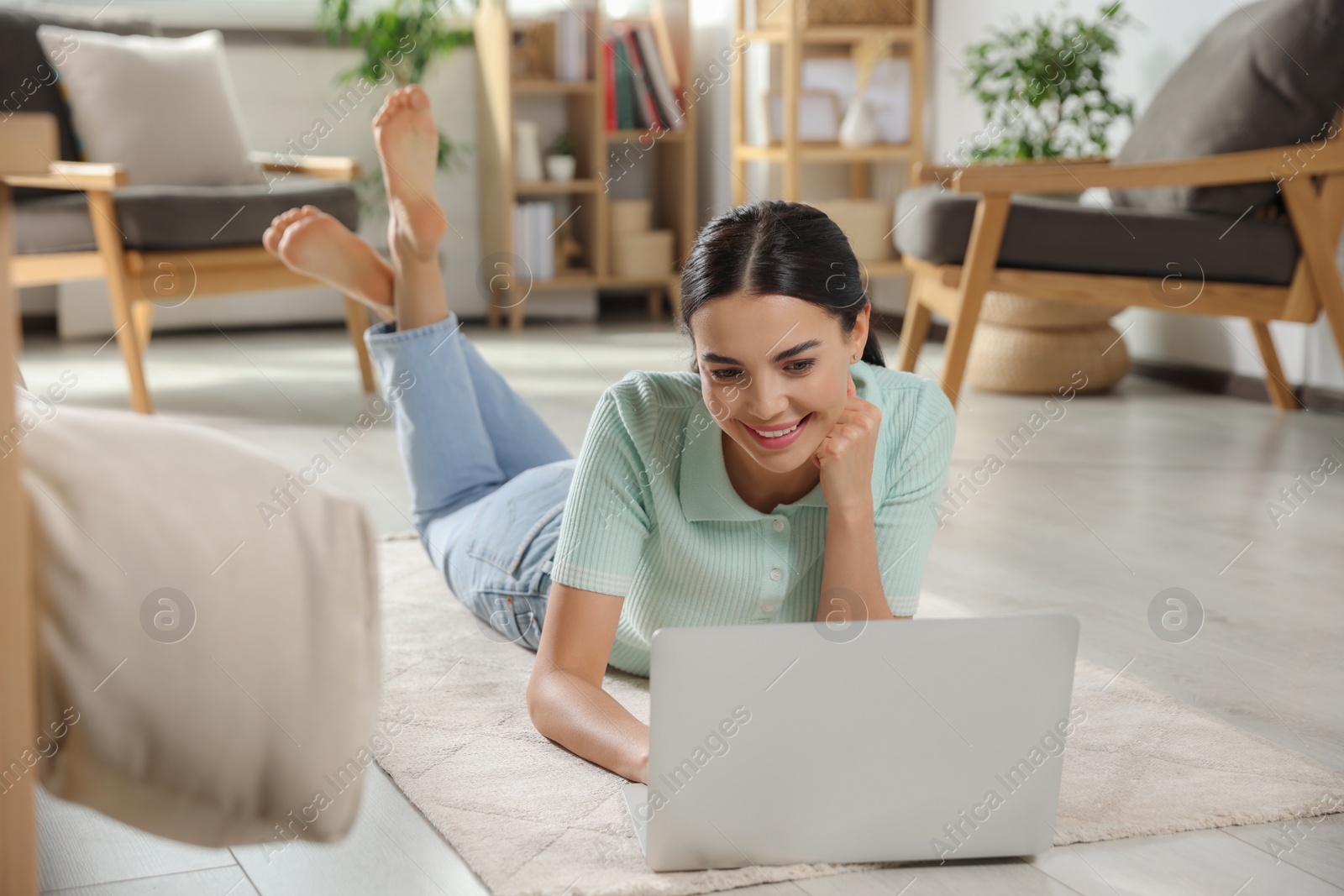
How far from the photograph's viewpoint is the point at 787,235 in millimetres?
1021

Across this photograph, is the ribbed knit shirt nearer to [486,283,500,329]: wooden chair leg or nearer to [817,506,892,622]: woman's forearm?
[817,506,892,622]: woman's forearm

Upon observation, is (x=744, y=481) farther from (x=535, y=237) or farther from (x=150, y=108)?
(x=535, y=237)

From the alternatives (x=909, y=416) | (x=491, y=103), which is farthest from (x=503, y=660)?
(x=491, y=103)

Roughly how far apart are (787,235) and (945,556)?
933 millimetres

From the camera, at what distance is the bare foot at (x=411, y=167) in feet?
5.61

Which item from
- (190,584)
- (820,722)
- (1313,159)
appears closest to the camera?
(190,584)

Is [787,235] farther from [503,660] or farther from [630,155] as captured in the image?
[630,155]

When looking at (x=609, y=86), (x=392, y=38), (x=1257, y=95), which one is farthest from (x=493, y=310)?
(x=1257, y=95)

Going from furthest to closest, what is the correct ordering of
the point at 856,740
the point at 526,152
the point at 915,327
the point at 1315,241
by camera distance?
1. the point at 526,152
2. the point at 915,327
3. the point at 1315,241
4. the point at 856,740

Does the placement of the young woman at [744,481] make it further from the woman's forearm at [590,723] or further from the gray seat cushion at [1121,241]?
the gray seat cushion at [1121,241]

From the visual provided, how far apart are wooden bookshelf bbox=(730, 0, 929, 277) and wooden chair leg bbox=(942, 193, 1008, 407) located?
1.49 meters

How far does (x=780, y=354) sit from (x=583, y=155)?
3.80 metres

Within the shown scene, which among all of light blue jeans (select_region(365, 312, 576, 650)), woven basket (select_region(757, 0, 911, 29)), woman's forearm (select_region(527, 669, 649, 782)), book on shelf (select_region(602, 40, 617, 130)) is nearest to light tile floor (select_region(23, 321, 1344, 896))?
woman's forearm (select_region(527, 669, 649, 782))

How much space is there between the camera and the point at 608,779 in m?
1.11
